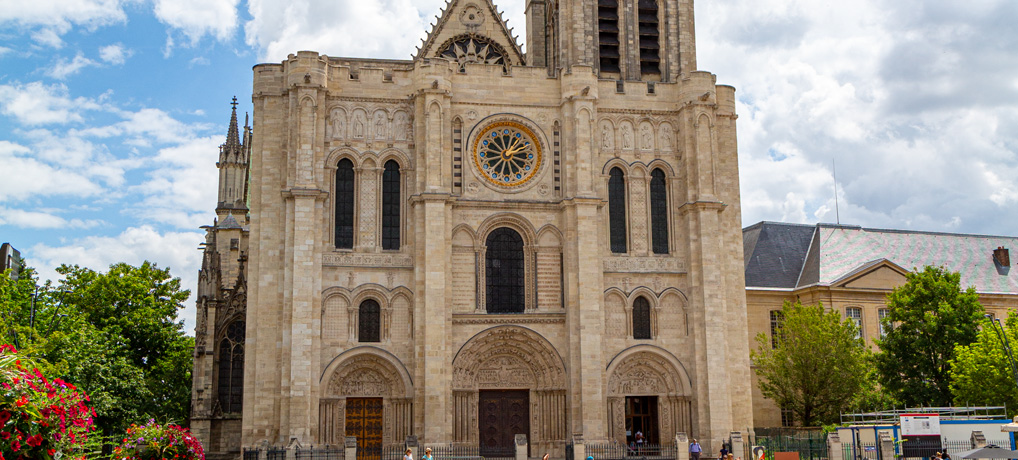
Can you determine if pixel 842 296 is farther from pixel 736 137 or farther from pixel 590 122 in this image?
pixel 590 122

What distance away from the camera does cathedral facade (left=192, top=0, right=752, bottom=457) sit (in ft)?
101

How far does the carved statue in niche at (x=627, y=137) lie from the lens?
34375 mm

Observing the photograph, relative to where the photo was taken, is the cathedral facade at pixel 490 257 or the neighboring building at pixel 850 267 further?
the neighboring building at pixel 850 267

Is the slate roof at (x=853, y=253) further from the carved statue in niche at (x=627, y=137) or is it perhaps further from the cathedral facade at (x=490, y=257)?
the carved statue in niche at (x=627, y=137)

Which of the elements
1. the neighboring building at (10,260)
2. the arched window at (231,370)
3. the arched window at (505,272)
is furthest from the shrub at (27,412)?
the neighboring building at (10,260)

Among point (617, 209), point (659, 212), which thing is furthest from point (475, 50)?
point (659, 212)

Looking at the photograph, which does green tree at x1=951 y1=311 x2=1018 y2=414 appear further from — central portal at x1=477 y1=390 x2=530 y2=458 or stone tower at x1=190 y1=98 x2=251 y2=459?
stone tower at x1=190 y1=98 x2=251 y2=459

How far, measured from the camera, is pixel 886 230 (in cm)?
5016

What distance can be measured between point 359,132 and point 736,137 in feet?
47.7

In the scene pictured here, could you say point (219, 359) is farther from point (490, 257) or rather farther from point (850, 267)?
point (850, 267)

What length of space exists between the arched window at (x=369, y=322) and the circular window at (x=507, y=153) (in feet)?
20.6

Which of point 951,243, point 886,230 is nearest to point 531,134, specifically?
point 886,230

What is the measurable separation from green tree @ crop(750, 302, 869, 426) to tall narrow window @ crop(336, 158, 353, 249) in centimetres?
1771

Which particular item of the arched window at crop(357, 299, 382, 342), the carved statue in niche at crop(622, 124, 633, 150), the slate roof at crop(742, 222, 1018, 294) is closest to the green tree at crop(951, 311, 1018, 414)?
the slate roof at crop(742, 222, 1018, 294)
